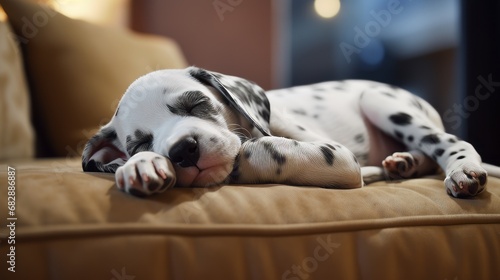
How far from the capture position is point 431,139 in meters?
1.95

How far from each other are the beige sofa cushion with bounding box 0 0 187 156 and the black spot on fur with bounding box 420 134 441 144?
1.86 m

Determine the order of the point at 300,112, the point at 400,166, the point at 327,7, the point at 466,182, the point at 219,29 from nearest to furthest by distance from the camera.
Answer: the point at 466,182
the point at 400,166
the point at 300,112
the point at 219,29
the point at 327,7

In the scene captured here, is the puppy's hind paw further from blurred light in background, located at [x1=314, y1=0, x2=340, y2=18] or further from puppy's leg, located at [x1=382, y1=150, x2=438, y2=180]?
blurred light in background, located at [x1=314, y1=0, x2=340, y2=18]

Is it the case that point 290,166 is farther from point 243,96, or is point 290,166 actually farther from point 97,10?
point 97,10

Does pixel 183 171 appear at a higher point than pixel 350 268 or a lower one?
higher

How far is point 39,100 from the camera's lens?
9.29 feet

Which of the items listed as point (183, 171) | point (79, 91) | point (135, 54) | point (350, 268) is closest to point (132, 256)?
point (183, 171)

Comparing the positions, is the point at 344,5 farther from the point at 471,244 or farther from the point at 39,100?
the point at 471,244

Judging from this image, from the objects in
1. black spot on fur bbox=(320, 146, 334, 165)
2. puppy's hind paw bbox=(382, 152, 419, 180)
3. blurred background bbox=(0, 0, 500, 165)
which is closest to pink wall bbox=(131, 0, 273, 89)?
blurred background bbox=(0, 0, 500, 165)

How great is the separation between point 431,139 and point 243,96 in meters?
0.83

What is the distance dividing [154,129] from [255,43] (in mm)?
4382

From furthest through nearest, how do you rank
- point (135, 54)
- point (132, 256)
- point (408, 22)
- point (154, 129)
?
point (408, 22) < point (135, 54) < point (154, 129) < point (132, 256)

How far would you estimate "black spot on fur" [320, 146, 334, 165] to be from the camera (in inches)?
58.4

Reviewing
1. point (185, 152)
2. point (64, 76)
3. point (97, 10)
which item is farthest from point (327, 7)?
point (185, 152)
